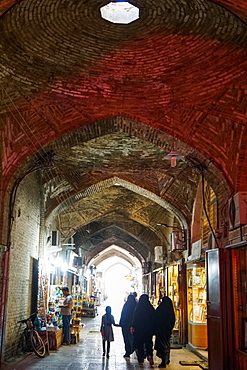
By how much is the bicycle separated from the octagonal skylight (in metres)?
6.32

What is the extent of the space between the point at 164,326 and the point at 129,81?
490 cm

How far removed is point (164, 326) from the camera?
9062 millimetres

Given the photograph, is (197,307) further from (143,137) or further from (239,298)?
(143,137)

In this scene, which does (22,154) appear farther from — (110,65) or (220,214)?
(220,214)

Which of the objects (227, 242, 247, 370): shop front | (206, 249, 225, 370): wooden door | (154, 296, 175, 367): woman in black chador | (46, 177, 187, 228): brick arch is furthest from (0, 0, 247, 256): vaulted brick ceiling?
(46, 177, 187, 228): brick arch

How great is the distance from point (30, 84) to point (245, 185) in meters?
4.29

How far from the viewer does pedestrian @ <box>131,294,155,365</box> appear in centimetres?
904

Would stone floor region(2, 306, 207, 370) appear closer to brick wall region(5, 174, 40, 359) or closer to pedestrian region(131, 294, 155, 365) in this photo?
pedestrian region(131, 294, 155, 365)

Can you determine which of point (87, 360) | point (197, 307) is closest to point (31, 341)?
point (87, 360)

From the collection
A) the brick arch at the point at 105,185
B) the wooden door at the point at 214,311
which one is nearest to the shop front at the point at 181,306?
the brick arch at the point at 105,185

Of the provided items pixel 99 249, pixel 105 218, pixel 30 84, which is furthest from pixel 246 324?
pixel 99 249

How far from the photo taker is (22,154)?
8477 mm

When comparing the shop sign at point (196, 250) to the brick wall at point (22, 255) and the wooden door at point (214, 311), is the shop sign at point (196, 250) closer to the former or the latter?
the wooden door at point (214, 311)

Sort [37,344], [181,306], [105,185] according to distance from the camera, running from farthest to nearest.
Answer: [105,185] < [181,306] < [37,344]
